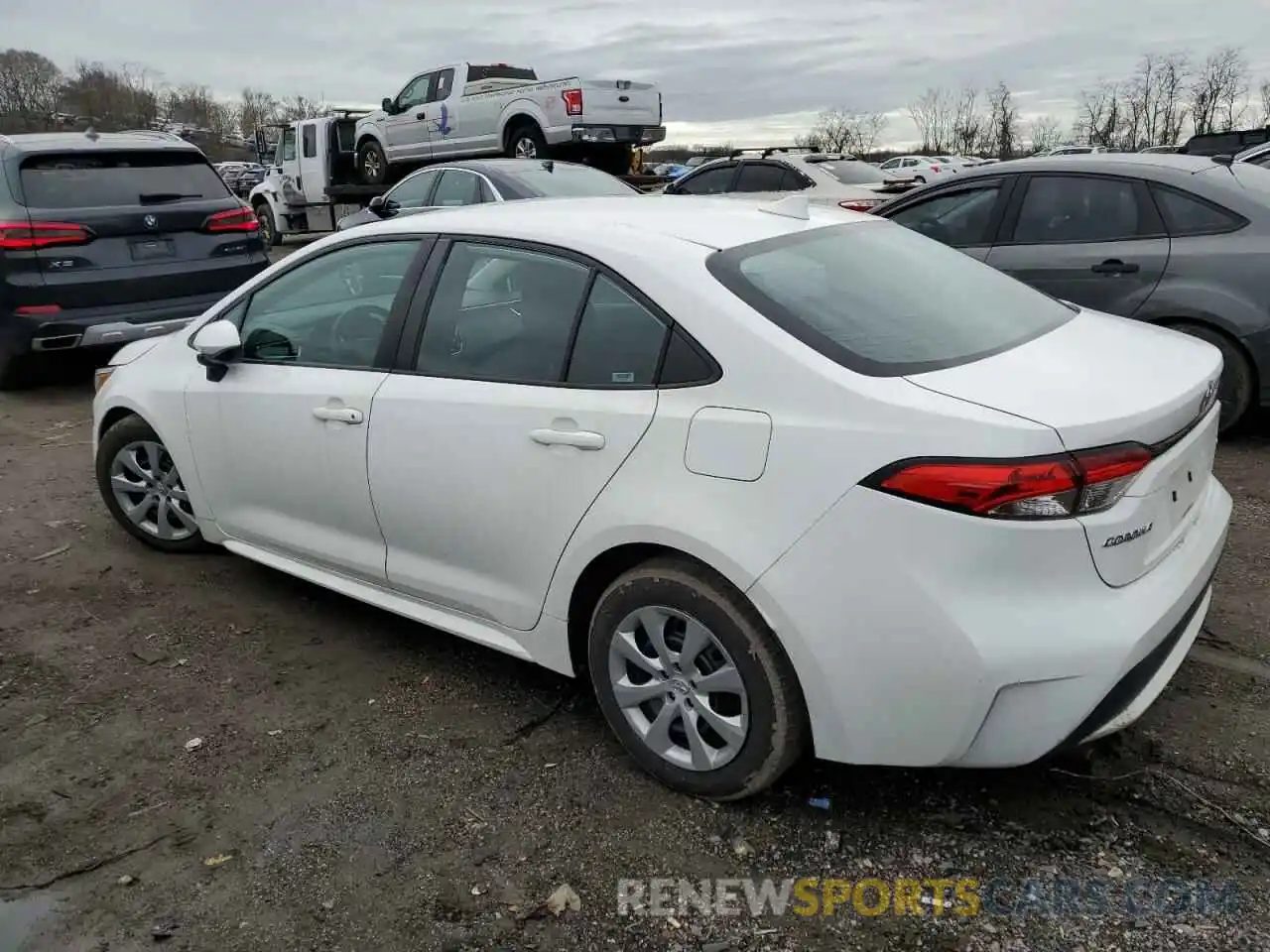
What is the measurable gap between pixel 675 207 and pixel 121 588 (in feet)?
9.51

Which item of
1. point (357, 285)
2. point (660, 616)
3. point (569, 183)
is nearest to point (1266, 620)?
point (660, 616)

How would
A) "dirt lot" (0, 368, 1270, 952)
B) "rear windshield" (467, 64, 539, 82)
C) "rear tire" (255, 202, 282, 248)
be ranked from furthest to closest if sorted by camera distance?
"rear tire" (255, 202, 282, 248) → "rear windshield" (467, 64, 539, 82) → "dirt lot" (0, 368, 1270, 952)

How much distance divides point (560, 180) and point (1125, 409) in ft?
24.7

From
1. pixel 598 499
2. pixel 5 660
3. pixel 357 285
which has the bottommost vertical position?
pixel 5 660

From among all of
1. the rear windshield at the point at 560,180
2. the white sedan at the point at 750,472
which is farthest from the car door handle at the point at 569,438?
the rear windshield at the point at 560,180

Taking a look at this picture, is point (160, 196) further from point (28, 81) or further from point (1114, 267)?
point (28, 81)

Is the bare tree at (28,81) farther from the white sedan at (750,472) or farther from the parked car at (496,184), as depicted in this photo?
the white sedan at (750,472)

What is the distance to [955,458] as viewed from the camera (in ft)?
7.55

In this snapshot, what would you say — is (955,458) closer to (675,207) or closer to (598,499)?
(598,499)

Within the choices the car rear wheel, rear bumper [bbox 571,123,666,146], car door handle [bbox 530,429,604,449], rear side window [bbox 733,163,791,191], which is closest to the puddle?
the car rear wheel

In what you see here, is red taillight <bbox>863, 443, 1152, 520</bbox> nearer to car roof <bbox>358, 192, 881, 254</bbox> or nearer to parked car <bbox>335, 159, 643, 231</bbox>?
car roof <bbox>358, 192, 881, 254</bbox>

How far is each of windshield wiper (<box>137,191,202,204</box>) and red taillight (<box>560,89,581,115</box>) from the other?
730 centimetres

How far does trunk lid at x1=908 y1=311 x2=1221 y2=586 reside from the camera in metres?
2.37

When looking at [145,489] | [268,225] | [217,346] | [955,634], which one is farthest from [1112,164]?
[268,225]
